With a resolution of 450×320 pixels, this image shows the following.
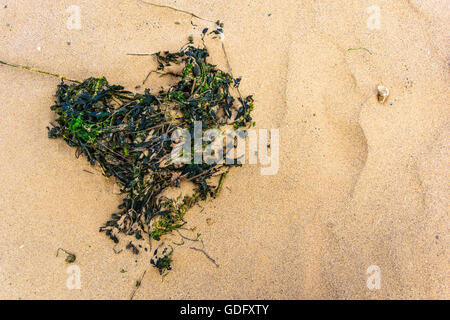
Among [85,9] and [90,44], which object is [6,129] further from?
[85,9]

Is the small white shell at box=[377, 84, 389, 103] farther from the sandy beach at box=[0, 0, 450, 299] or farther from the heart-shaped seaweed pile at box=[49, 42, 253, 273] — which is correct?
the heart-shaped seaweed pile at box=[49, 42, 253, 273]

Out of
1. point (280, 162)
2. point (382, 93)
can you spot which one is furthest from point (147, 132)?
point (382, 93)

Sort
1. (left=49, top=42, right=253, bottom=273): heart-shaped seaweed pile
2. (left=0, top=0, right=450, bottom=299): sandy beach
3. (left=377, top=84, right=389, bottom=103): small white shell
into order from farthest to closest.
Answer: (left=377, top=84, right=389, bottom=103): small white shell < (left=0, top=0, right=450, bottom=299): sandy beach < (left=49, top=42, right=253, bottom=273): heart-shaped seaweed pile

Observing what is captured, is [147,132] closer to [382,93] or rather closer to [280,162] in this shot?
[280,162]

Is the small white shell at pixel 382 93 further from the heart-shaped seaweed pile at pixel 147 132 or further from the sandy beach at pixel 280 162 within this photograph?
the heart-shaped seaweed pile at pixel 147 132

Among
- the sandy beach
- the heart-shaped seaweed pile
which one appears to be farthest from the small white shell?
the heart-shaped seaweed pile

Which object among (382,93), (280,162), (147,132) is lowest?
(280,162)
